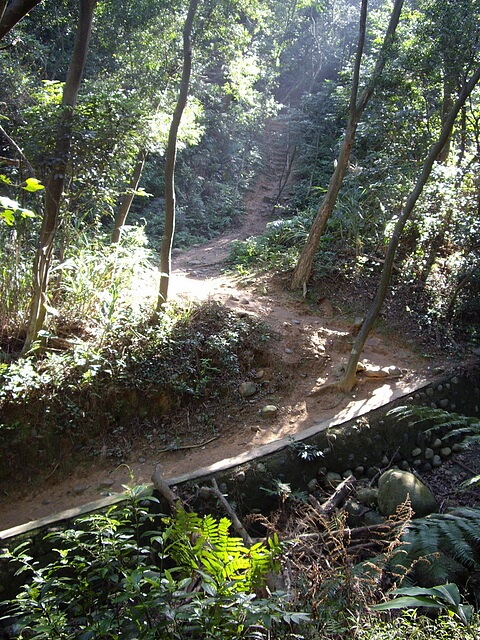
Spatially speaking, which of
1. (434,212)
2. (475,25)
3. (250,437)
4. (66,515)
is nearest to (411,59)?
(475,25)

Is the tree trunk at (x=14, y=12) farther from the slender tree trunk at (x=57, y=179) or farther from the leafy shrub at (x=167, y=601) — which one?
the slender tree trunk at (x=57, y=179)

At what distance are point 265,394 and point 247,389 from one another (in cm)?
25

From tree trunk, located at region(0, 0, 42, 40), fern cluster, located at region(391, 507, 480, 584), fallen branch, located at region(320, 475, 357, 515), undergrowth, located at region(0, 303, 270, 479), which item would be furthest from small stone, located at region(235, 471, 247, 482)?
tree trunk, located at region(0, 0, 42, 40)

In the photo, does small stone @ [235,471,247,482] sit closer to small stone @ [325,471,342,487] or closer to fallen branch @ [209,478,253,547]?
fallen branch @ [209,478,253,547]

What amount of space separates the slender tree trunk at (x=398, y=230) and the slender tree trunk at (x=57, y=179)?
3.81 metres

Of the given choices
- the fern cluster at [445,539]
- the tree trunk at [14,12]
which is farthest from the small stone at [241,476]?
the tree trunk at [14,12]

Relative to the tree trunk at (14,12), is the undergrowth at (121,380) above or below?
below

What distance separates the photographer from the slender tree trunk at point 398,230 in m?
5.41

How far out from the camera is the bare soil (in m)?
4.94

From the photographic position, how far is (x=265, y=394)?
6172mm

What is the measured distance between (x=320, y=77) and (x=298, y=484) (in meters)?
23.1

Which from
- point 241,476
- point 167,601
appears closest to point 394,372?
point 241,476

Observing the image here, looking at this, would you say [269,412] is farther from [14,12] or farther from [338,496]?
[14,12]

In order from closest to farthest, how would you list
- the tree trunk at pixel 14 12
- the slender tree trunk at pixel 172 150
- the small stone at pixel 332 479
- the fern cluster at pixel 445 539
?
the tree trunk at pixel 14 12, the fern cluster at pixel 445 539, the small stone at pixel 332 479, the slender tree trunk at pixel 172 150
